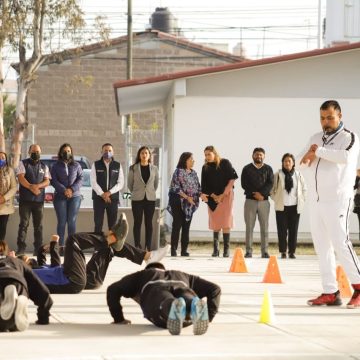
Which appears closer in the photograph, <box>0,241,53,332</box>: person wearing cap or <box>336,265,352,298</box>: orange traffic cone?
<box>0,241,53,332</box>: person wearing cap

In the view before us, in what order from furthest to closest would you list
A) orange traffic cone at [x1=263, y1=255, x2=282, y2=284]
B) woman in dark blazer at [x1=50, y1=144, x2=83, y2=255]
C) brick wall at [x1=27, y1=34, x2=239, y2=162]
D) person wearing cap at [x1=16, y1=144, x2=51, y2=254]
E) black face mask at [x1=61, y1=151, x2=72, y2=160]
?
brick wall at [x1=27, y1=34, x2=239, y2=162] → black face mask at [x1=61, y1=151, x2=72, y2=160] → woman in dark blazer at [x1=50, y1=144, x2=83, y2=255] → person wearing cap at [x1=16, y1=144, x2=51, y2=254] → orange traffic cone at [x1=263, y1=255, x2=282, y2=284]

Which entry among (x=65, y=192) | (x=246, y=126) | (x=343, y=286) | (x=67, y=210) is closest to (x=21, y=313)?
(x=343, y=286)

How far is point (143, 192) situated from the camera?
22.3 metres

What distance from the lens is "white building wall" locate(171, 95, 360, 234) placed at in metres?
26.3

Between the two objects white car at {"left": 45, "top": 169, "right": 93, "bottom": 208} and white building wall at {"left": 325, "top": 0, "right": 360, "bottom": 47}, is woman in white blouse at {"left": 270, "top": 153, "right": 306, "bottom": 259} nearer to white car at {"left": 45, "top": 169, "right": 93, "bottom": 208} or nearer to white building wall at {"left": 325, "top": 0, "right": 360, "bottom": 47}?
white car at {"left": 45, "top": 169, "right": 93, "bottom": 208}

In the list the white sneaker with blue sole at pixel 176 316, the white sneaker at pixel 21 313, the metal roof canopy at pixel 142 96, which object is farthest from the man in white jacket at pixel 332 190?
the metal roof canopy at pixel 142 96

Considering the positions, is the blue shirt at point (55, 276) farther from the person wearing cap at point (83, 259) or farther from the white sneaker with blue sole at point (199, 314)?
the white sneaker with blue sole at point (199, 314)

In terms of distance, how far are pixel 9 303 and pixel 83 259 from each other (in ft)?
11.1

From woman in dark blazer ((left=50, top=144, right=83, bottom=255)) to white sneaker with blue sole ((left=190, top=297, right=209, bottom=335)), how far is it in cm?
1193

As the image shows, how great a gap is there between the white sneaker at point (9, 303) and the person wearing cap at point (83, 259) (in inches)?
108

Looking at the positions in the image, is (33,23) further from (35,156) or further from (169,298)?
(169,298)

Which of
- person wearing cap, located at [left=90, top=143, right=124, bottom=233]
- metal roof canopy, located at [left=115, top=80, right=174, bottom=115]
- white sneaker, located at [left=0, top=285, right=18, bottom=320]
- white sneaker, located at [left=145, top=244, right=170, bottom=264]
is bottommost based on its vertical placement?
white sneaker, located at [left=0, top=285, right=18, bottom=320]

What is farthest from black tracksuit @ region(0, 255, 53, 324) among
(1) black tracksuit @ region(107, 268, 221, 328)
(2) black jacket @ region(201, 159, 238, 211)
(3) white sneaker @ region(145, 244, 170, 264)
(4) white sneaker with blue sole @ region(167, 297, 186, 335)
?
(2) black jacket @ region(201, 159, 238, 211)

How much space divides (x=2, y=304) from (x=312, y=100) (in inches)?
685
